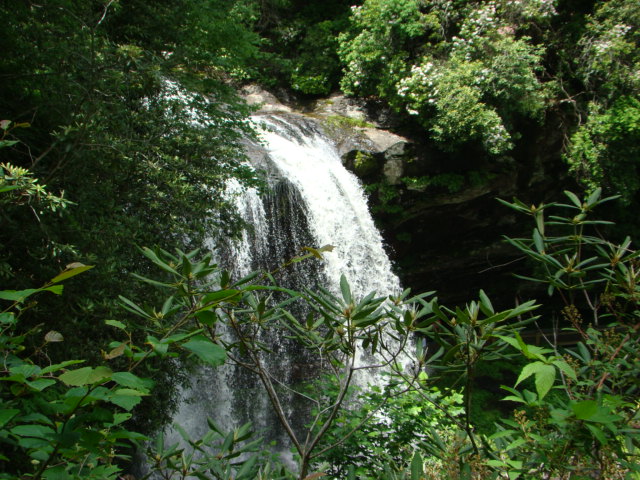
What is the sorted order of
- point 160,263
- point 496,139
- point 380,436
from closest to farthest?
point 160,263 → point 380,436 → point 496,139

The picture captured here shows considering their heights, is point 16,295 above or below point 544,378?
above

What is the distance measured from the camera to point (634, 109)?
29.1 ft

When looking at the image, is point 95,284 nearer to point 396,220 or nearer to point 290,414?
point 290,414

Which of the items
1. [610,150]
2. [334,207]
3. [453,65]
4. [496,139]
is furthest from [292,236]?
[610,150]

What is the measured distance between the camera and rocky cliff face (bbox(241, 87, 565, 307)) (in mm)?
9336

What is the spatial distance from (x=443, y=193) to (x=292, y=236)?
4.11 m

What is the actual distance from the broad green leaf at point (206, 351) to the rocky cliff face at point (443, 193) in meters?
8.69

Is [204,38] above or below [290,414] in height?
above

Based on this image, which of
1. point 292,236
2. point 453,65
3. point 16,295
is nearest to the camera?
point 16,295

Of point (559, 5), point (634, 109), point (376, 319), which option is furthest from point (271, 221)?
point (559, 5)

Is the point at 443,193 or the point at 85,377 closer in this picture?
the point at 85,377

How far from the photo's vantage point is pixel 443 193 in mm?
9672

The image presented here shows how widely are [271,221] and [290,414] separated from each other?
3.41 m

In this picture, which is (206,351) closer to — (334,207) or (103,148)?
(103,148)
